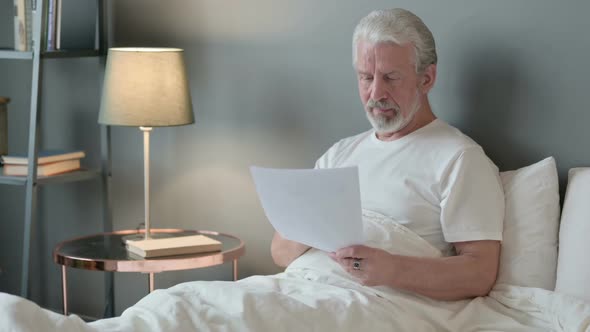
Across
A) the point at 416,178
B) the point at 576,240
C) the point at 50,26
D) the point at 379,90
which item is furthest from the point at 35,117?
A: the point at 576,240

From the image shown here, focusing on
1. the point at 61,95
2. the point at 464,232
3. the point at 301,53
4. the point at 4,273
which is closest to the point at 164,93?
the point at 301,53

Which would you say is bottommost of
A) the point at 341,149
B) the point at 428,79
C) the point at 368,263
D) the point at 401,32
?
the point at 368,263

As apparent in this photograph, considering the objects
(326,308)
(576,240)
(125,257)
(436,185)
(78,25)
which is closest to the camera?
(326,308)

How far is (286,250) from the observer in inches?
99.2

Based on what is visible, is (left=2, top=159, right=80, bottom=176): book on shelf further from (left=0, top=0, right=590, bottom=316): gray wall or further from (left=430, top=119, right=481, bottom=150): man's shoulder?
(left=430, top=119, right=481, bottom=150): man's shoulder

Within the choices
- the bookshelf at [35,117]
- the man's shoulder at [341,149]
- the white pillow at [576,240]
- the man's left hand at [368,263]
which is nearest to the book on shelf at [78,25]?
the bookshelf at [35,117]

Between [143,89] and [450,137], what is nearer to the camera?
[450,137]

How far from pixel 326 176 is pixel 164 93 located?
898mm

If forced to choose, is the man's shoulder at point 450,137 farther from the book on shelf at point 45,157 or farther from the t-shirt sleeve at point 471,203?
the book on shelf at point 45,157

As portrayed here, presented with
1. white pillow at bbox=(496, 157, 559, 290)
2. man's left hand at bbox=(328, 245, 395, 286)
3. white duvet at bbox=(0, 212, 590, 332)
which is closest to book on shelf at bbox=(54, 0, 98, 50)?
white duvet at bbox=(0, 212, 590, 332)

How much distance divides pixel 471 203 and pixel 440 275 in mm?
191

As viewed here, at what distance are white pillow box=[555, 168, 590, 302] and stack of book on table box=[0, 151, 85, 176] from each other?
66.2 inches

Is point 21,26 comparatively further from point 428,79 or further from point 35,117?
point 428,79

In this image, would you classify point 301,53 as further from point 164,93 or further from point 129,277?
point 129,277
